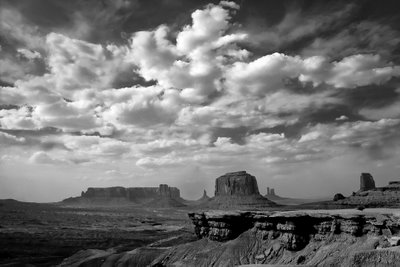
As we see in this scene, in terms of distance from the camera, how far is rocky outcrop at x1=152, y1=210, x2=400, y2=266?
90.9ft

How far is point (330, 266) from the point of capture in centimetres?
2450

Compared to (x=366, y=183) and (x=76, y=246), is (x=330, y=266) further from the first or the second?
(x=366, y=183)

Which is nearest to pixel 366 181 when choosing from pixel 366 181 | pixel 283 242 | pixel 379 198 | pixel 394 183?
pixel 366 181

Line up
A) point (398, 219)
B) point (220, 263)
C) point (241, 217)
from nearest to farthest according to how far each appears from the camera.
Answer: point (398, 219), point (220, 263), point (241, 217)

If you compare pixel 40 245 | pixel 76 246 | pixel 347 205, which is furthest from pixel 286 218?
pixel 347 205

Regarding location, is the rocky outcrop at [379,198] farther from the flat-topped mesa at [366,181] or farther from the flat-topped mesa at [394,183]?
the flat-topped mesa at [366,181]

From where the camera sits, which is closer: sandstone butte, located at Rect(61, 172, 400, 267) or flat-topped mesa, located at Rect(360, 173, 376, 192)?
sandstone butte, located at Rect(61, 172, 400, 267)

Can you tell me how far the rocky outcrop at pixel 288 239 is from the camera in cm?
2770

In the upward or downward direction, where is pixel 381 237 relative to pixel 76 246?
upward

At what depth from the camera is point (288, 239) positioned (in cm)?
3434

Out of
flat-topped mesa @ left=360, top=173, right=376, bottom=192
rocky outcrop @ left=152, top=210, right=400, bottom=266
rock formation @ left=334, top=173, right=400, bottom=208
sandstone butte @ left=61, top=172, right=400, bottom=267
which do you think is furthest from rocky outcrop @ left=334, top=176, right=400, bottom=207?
rocky outcrop @ left=152, top=210, right=400, bottom=266

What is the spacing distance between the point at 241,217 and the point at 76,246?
49185 millimetres

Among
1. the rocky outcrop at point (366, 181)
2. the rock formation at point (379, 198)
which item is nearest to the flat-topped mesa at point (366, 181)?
the rocky outcrop at point (366, 181)

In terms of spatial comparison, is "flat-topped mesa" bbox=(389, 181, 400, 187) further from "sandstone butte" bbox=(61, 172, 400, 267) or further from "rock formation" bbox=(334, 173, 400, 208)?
"sandstone butte" bbox=(61, 172, 400, 267)
